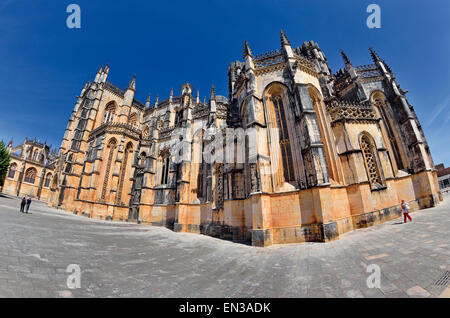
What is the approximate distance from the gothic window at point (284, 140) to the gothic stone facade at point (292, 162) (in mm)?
60

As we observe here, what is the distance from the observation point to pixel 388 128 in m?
14.1

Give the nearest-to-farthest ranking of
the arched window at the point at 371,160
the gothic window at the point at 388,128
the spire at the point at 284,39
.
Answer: the arched window at the point at 371,160
the spire at the point at 284,39
the gothic window at the point at 388,128

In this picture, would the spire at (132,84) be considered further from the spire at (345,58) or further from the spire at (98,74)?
Answer: the spire at (345,58)

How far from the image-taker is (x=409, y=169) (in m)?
12.5

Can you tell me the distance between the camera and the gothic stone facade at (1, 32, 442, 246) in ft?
28.9

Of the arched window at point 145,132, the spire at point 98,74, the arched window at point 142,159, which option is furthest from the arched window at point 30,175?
the arched window at point 142,159

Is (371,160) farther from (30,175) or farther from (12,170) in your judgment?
(12,170)

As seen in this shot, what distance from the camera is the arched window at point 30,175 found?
3494 cm

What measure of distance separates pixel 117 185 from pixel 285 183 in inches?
819

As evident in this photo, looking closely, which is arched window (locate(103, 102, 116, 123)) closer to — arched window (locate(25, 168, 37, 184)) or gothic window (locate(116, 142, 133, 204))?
gothic window (locate(116, 142, 133, 204))

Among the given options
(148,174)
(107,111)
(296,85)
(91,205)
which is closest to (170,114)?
(107,111)

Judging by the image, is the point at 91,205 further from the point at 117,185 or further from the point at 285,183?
the point at 285,183

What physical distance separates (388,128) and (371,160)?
18.4 ft

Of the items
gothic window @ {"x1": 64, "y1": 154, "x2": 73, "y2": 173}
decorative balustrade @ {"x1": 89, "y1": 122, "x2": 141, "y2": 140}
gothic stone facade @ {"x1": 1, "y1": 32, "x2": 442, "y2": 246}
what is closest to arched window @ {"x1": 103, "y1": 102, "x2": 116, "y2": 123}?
decorative balustrade @ {"x1": 89, "y1": 122, "x2": 141, "y2": 140}
